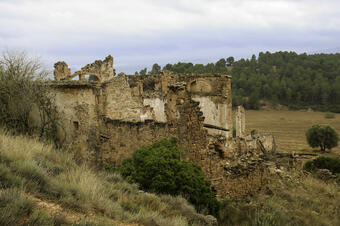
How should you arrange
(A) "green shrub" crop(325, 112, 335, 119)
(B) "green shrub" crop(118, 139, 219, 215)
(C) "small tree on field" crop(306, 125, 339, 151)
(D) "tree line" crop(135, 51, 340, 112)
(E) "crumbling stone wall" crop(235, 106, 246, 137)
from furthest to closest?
(D) "tree line" crop(135, 51, 340, 112) → (A) "green shrub" crop(325, 112, 335, 119) → (C) "small tree on field" crop(306, 125, 339, 151) → (E) "crumbling stone wall" crop(235, 106, 246, 137) → (B) "green shrub" crop(118, 139, 219, 215)

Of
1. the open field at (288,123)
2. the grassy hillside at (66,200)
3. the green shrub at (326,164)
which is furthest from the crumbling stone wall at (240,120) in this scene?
the open field at (288,123)

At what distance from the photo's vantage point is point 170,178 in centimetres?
799

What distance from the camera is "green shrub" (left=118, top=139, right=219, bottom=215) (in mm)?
7883

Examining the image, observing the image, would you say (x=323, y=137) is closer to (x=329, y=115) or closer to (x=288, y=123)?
(x=288, y=123)

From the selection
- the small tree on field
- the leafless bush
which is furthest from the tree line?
the leafless bush

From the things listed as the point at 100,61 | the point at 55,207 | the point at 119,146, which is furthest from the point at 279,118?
the point at 55,207

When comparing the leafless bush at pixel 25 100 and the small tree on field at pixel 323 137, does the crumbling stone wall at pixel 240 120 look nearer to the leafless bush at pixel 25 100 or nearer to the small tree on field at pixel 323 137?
the leafless bush at pixel 25 100

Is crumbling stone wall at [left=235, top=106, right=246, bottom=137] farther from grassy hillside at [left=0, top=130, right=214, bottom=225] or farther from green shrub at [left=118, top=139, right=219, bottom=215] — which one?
grassy hillside at [left=0, top=130, right=214, bottom=225]

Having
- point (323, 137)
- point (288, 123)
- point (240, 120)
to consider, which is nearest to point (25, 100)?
point (240, 120)

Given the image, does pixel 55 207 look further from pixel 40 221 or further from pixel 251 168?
pixel 251 168

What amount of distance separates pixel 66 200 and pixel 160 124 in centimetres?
648

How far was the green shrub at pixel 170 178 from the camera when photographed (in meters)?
7.88

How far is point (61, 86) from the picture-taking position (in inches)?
490

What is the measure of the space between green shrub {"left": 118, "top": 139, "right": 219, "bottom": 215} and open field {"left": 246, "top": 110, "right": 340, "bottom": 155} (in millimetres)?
27701
